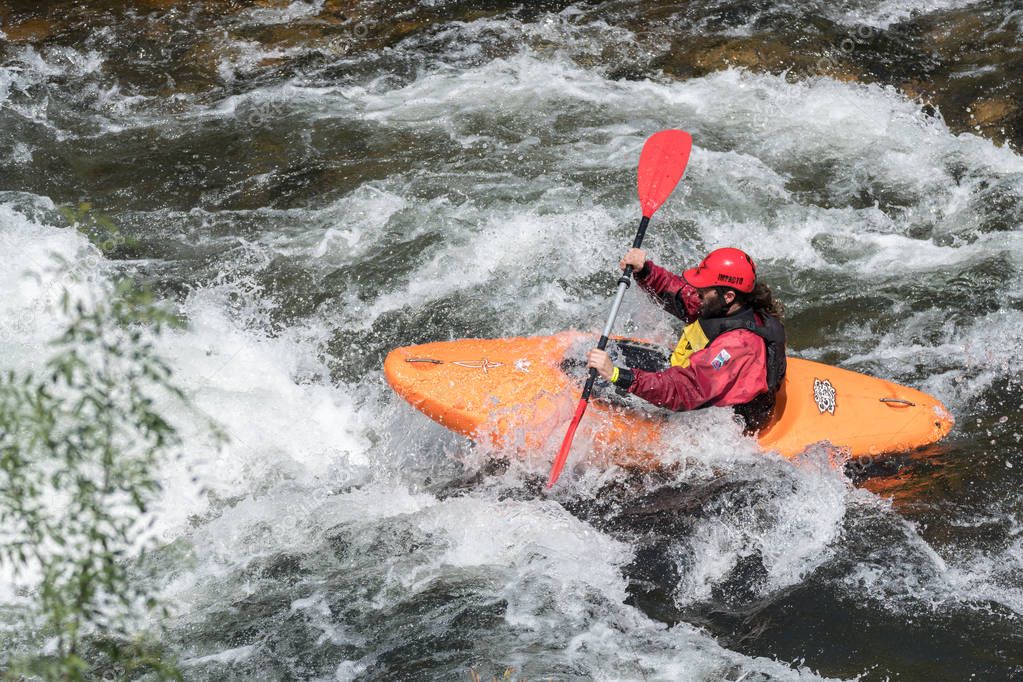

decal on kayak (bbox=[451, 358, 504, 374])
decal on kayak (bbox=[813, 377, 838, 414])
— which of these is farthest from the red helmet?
decal on kayak (bbox=[451, 358, 504, 374])

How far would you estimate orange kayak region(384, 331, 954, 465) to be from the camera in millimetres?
4645

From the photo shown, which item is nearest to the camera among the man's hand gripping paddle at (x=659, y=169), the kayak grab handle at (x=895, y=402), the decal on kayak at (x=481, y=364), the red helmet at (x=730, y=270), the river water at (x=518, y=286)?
the river water at (x=518, y=286)

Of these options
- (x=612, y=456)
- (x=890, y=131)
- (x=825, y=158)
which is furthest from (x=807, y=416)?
(x=890, y=131)

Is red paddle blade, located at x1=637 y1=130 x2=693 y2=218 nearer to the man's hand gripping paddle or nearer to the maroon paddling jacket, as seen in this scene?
the man's hand gripping paddle

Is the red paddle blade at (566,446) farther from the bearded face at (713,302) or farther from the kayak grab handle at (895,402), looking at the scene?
the kayak grab handle at (895,402)


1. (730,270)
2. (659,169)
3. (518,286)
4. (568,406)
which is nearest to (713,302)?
(730,270)

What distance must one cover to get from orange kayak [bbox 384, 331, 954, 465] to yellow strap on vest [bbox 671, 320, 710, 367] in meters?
0.12

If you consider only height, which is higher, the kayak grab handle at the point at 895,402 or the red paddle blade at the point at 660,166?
the red paddle blade at the point at 660,166

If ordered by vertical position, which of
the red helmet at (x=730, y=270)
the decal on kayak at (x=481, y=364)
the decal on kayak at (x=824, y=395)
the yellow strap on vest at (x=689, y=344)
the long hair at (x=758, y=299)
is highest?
the red helmet at (x=730, y=270)

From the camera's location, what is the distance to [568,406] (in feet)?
15.3

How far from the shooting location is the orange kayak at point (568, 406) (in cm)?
464

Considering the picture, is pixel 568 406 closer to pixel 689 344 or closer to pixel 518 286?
pixel 689 344

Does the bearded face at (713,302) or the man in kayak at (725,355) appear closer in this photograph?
the man in kayak at (725,355)

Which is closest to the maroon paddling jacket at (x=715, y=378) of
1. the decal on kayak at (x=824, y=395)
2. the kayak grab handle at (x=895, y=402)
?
the decal on kayak at (x=824, y=395)
